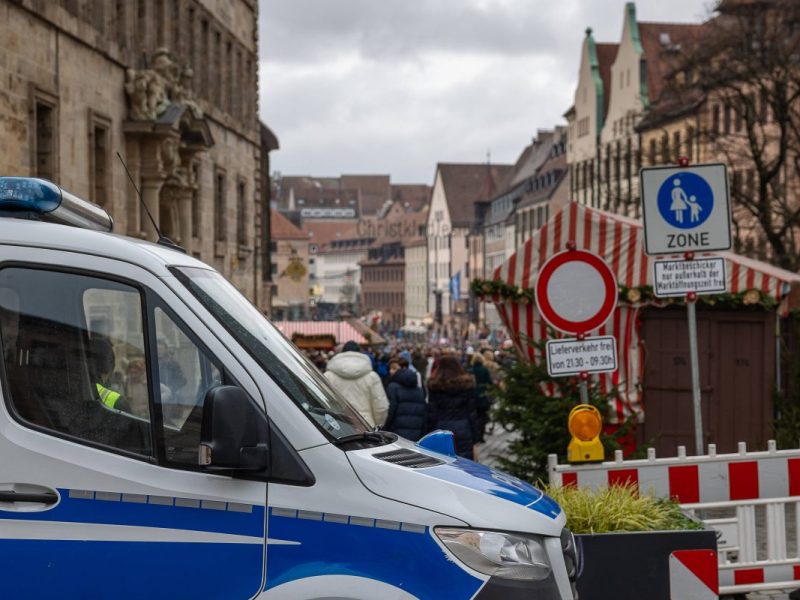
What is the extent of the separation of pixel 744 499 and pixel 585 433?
54.7 inches

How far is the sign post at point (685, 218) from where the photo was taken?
1022 centimetres

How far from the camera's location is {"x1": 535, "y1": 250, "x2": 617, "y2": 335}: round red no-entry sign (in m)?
10.1

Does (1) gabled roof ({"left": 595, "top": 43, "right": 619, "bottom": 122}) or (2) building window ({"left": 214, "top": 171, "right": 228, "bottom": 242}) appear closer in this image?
(2) building window ({"left": 214, "top": 171, "right": 228, "bottom": 242})

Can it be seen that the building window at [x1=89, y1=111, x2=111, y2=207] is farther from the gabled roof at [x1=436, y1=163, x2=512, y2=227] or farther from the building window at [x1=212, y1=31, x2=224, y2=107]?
the gabled roof at [x1=436, y1=163, x2=512, y2=227]

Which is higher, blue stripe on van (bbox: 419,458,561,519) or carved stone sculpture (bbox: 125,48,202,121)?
carved stone sculpture (bbox: 125,48,202,121)

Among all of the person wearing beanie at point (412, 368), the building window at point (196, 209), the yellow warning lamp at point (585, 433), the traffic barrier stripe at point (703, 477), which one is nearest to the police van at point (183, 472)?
the yellow warning lamp at point (585, 433)

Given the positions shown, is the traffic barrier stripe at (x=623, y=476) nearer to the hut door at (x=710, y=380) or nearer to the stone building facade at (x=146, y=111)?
the hut door at (x=710, y=380)

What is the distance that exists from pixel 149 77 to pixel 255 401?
85.6 feet

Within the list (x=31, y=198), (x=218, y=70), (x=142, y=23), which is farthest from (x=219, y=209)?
(x=31, y=198)

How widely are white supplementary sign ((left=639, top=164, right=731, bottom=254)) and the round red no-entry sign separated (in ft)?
1.35

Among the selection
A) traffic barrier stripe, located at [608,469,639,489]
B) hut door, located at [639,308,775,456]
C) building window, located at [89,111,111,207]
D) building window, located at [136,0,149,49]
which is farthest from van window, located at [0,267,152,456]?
building window, located at [136,0,149,49]

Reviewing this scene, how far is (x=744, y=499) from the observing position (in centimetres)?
927

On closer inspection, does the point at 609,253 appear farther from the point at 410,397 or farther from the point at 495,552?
the point at 495,552

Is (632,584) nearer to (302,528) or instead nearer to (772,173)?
(302,528)
